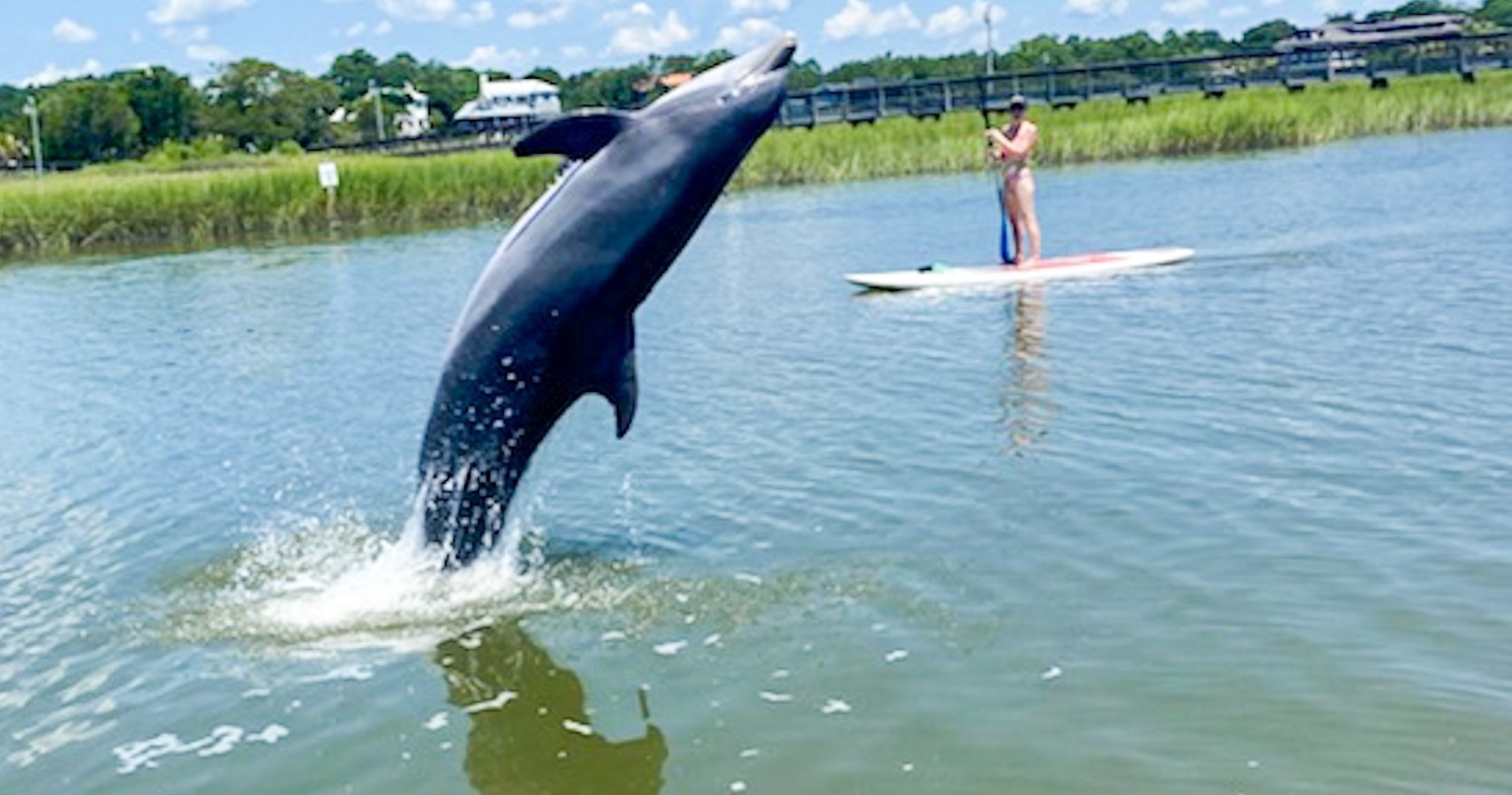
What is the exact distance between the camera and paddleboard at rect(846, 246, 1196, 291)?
19.7 meters

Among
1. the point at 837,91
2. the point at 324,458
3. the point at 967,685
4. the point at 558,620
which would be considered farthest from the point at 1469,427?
the point at 837,91

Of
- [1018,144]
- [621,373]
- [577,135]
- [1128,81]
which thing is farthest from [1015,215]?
[1128,81]

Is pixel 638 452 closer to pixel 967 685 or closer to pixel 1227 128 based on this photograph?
pixel 967 685

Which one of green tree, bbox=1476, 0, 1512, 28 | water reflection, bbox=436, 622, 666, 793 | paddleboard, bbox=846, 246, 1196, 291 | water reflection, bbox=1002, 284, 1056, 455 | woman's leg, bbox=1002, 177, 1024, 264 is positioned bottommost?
water reflection, bbox=436, 622, 666, 793

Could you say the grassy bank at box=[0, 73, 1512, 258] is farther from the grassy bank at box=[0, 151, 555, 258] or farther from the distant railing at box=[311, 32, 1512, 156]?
the distant railing at box=[311, 32, 1512, 156]

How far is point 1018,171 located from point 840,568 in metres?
11.9

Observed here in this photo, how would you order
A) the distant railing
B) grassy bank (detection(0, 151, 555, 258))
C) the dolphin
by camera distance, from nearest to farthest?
the dolphin < grassy bank (detection(0, 151, 555, 258)) < the distant railing

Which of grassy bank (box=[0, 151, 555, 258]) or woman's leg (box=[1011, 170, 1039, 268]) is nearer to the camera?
woman's leg (box=[1011, 170, 1039, 268])

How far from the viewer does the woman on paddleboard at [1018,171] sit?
19.1 m

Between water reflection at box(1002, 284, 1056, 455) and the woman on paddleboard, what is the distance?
1.97 m

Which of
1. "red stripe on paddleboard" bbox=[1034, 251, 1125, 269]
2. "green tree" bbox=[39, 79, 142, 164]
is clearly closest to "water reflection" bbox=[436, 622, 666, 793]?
→ "red stripe on paddleboard" bbox=[1034, 251, 1125, 269]

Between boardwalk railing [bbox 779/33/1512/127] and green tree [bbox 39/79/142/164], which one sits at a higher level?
green tree [bbox 39/79/142/164]

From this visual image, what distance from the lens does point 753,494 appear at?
10133 mm

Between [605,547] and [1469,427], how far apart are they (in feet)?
18.2
